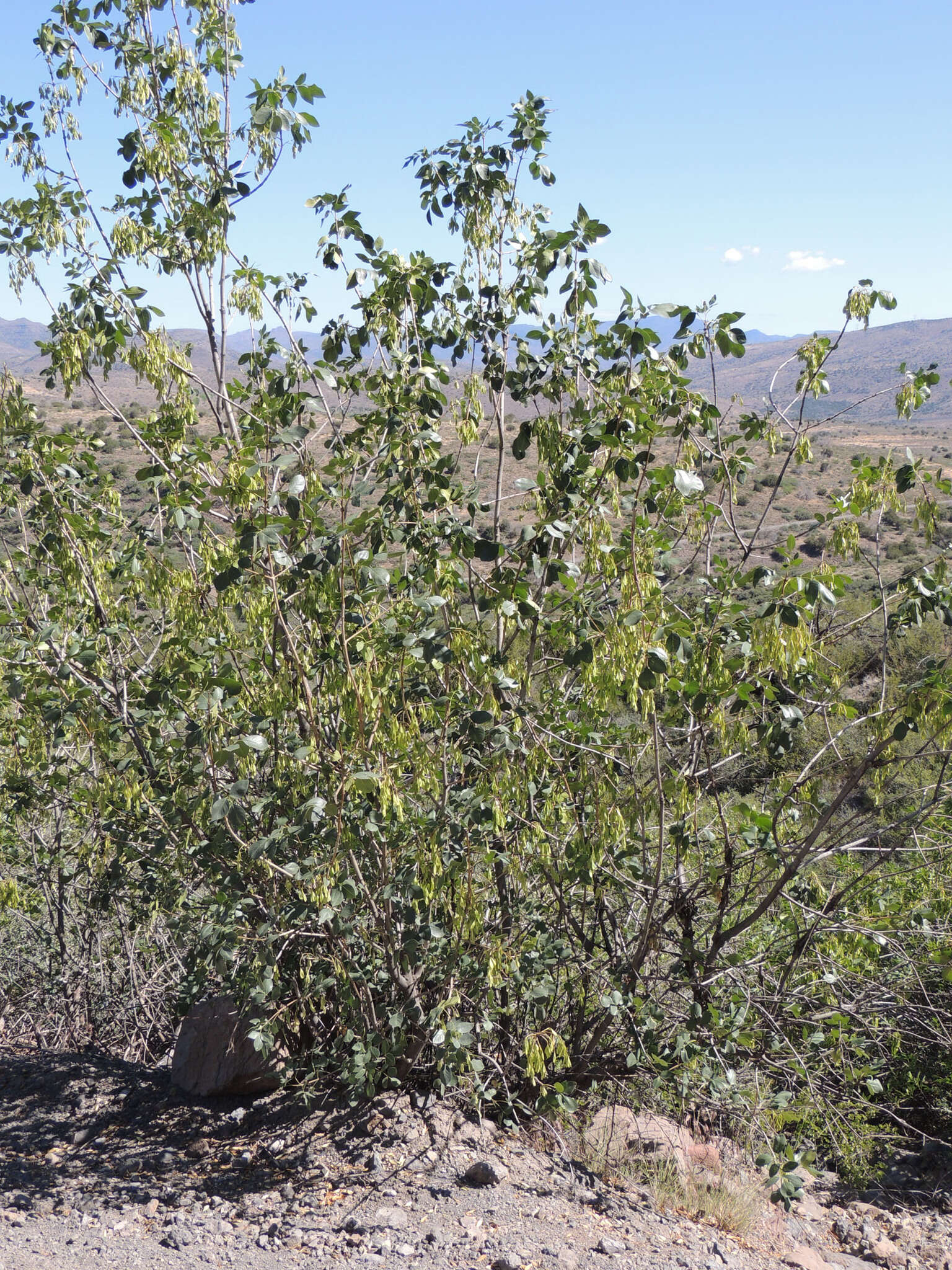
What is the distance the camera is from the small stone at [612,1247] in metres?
2.99

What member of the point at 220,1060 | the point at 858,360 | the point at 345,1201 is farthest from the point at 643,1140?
the point at 858,360

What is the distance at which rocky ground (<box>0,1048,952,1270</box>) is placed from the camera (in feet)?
9.71

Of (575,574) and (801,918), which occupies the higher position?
(575,574)

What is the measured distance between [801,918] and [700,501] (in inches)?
69.8

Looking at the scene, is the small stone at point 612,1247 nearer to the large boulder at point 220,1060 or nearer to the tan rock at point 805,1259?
the tan rock at point 805,1259

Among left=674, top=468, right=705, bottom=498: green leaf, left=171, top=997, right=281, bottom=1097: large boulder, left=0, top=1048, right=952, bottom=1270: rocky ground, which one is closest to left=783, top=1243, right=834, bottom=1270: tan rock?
left=0, top=1048, right=952, bottom=1270: rocky ground

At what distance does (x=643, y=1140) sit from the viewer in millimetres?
3705

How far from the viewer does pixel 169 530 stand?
12.4 ft

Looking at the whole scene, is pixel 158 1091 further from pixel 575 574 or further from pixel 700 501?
pixel 700 501

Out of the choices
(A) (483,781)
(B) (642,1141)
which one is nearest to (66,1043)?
(B) (642,1141)

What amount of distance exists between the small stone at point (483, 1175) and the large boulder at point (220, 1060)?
827mm

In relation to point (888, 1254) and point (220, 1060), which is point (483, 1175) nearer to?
point (220, 1060)

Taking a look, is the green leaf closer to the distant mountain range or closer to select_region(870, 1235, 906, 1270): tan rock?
select_region(870, 1235, 906, 1270): tan rock

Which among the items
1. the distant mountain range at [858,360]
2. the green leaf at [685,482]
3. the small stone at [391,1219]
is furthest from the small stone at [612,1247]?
the distant mountain range at [858,360]
